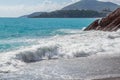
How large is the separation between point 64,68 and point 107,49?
28.3 feet

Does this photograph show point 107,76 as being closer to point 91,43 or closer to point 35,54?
point 35,54

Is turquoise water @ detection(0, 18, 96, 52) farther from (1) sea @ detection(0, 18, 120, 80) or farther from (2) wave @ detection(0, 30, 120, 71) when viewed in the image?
(1) sea @ detection(0, 18, 120, 80)

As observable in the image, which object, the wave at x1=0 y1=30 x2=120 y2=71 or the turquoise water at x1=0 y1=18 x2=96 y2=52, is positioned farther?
the turquoise water at x1=0 y1=18 x2=96 y2=52

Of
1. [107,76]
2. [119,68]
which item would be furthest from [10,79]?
[119,68]

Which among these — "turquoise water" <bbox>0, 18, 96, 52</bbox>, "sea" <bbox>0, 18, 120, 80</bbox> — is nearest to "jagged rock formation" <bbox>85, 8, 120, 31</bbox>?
"turquoise water" <bbox>0, 18, 96, 52</bbox>

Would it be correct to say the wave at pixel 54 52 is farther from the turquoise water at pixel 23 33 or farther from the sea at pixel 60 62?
the turquoise water at pixel 23 33

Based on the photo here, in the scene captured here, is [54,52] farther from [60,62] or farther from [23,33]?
[23,33]

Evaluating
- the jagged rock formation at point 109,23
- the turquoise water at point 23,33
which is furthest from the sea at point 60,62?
the jagged rock formation at point 109,23

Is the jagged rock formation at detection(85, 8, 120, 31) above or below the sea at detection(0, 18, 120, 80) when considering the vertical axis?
below

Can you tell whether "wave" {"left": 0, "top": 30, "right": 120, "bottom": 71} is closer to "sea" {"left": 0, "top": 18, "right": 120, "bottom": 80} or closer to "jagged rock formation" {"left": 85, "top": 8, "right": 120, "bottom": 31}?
"sea" {"left": 0, "top": 18, "right": 120, "bottom": 80}

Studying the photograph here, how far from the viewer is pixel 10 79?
57.0ft

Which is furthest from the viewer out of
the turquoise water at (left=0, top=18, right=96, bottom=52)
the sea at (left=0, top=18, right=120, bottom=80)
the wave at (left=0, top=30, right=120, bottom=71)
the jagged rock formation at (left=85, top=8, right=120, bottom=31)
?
the jagged rock formation at (left=85, top=8, right=120, bottom=31)

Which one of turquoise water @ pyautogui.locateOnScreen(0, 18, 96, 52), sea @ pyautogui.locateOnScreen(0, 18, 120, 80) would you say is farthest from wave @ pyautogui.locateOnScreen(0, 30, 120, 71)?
turquoise water @ pyautogui.locateOnScreen(0, 18, 96, 52)

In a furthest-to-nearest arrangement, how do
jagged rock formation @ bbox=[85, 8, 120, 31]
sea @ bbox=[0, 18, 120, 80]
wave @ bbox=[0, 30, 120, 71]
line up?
jagged rock formation @ bbox=[85, 8, 120, 31] → wave @ bbox=[0, 30, 120, 71] → sea @ bbox=[0, 18, 120, 80]
